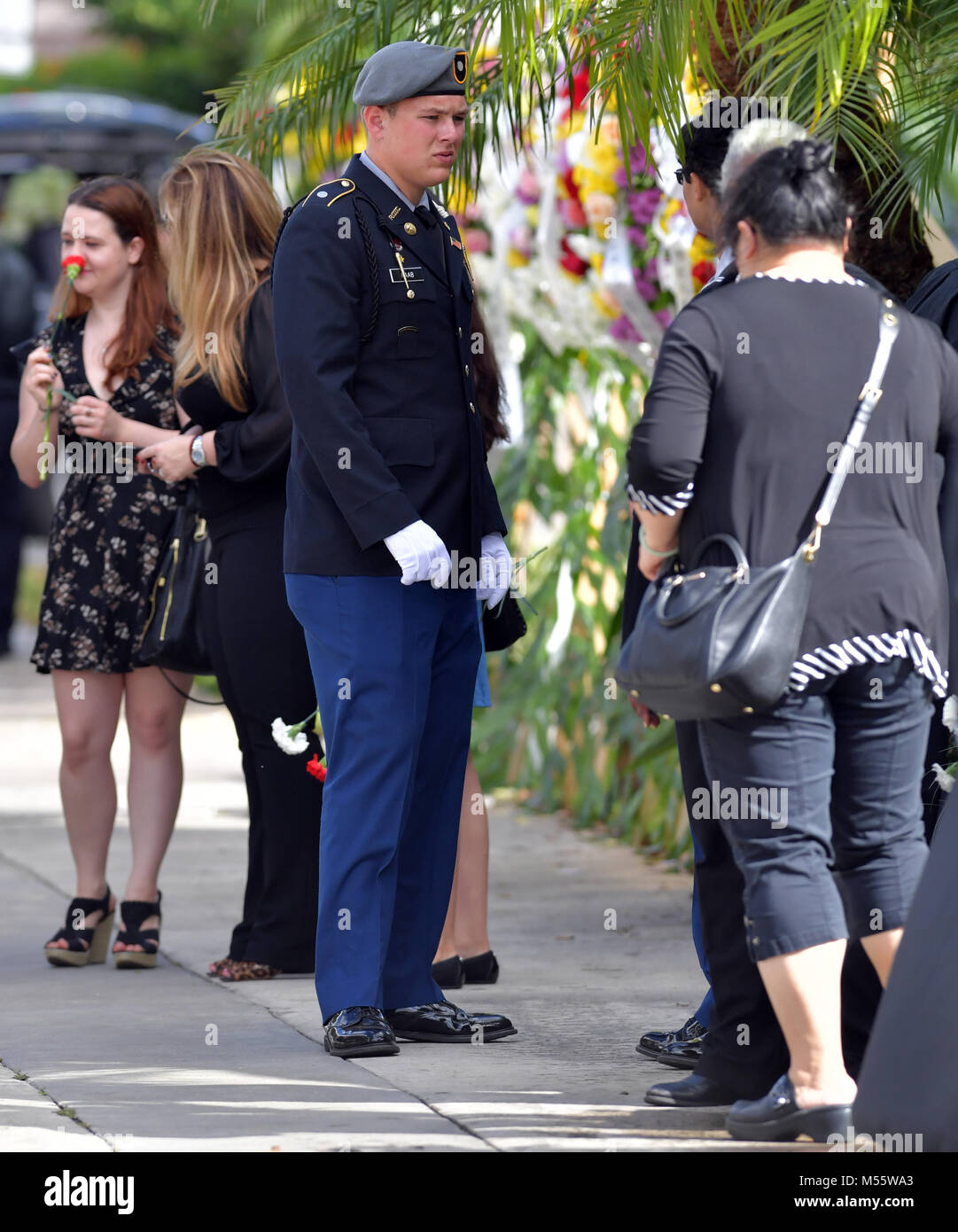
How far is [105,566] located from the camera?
17.6 feet

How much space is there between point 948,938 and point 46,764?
6.25 meters

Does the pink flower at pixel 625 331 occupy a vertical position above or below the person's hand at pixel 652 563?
above

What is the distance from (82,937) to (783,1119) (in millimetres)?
2441

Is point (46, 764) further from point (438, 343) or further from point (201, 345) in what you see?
point (438, 343)

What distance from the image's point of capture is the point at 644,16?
454 centimetres

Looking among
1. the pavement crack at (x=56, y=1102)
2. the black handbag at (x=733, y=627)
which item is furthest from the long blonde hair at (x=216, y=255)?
the black handbag at (x=733, y=627)

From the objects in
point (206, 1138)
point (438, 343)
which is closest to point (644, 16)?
point (438, 343)

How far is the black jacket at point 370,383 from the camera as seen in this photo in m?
4.10

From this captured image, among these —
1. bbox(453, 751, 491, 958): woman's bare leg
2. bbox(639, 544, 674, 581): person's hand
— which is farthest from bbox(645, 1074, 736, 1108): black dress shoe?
bbox(453, 751, 491, 958): woman's bare leg

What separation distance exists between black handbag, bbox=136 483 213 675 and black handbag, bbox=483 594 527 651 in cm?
76

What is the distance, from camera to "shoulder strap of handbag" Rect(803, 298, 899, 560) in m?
3.33

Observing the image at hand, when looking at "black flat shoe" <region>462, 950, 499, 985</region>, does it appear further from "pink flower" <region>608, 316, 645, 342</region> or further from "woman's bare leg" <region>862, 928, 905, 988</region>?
"pink flower" <region>608, 316, 645, 342</region>

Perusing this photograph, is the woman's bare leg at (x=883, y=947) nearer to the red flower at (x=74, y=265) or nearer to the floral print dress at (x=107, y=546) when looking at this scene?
the floral print dress at (x=107, y=546)

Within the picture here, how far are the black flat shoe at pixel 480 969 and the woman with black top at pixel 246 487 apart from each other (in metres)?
0.39
